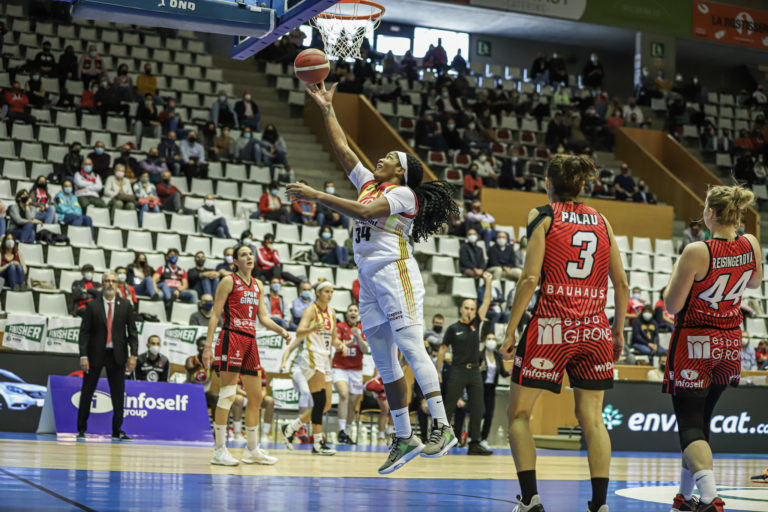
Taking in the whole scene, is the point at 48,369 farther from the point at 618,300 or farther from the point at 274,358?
the point at 618,300

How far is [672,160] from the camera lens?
95.8 ft

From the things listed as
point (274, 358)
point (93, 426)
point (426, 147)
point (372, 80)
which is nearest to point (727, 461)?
point (274, 358)

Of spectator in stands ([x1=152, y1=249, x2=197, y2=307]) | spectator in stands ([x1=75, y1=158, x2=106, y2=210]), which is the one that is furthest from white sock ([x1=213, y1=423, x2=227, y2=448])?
spectator in stands ([x1=75, y1=158, x2=106, y2=210])

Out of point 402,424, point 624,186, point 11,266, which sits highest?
point 624,186

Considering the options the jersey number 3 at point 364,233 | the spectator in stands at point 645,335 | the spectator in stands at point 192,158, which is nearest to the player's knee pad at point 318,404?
the jersey number 3 at point 364,233

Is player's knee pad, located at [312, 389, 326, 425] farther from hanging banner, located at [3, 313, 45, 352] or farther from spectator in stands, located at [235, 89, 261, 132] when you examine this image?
spectator in stands, located at [235, 89, 261, 132]

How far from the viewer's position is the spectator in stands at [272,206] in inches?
790

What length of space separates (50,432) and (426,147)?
1444cm

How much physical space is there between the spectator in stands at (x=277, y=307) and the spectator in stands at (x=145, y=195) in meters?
3.41

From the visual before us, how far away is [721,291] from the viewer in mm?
5836

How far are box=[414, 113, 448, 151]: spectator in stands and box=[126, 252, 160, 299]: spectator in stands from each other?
10184 mm

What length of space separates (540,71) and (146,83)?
13952 mm

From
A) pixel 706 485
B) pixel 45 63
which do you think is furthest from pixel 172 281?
pixel 706 485

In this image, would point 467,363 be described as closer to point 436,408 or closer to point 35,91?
point 436,408
